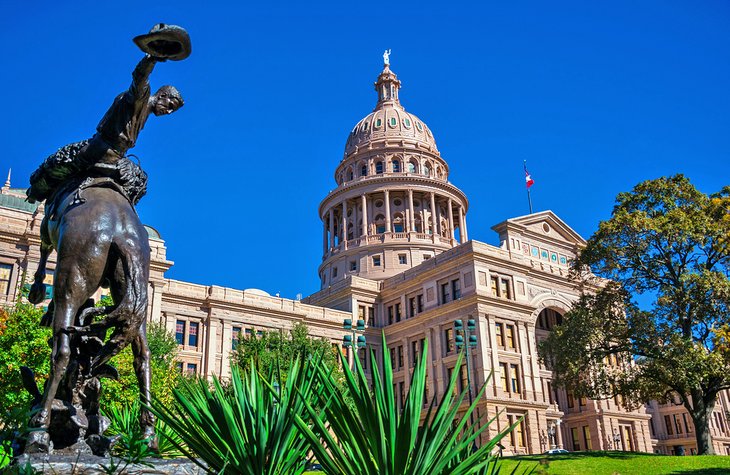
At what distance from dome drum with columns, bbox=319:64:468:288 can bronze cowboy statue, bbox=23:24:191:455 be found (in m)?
64.8

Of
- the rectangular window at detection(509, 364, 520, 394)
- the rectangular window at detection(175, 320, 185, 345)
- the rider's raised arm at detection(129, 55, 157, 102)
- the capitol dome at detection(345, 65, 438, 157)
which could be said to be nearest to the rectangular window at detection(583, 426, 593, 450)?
the rectangular window at detection(509, 364, 520, 394)

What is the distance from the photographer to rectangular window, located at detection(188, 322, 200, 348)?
53000 mm

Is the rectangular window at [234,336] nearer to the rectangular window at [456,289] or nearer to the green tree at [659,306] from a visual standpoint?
the rectangular window at [456,289]

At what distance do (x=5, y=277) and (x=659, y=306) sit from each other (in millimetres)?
40582

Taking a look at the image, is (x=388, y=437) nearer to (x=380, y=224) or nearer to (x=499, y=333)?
(x=499, y=333)

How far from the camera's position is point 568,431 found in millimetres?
58875

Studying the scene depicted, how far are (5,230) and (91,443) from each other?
1714 inches

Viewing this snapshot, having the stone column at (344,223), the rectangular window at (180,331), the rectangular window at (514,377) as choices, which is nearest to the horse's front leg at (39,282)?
the rectangular window at (180,331)

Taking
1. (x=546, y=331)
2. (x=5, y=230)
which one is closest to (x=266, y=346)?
(x=5, y=230)

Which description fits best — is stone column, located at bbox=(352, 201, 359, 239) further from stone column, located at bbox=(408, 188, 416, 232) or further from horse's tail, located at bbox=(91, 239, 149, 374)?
horse's tail, located at bbox=(91, 239, 149, 374)

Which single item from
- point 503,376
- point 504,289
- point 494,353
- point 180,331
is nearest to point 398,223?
point 504,289

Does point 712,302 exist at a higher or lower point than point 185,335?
lower

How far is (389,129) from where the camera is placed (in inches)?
3428

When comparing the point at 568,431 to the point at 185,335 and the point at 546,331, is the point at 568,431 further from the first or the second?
the point at 185,335
